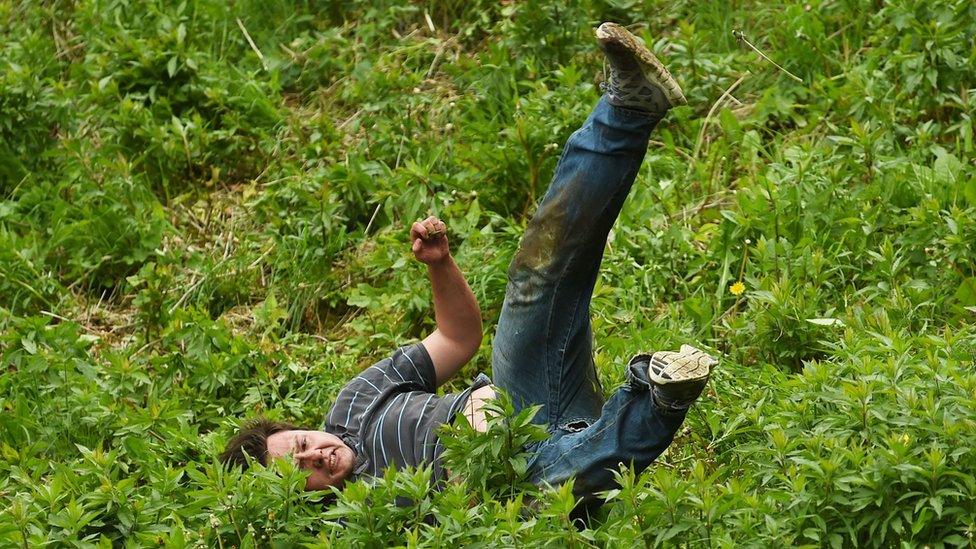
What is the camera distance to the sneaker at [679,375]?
3586 millimetres

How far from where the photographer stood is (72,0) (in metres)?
8.48

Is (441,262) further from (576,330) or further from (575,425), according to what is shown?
(575,425)

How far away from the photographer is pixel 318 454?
439 cm

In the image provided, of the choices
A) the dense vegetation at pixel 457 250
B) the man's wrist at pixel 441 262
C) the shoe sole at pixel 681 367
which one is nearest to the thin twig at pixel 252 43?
the dense vegetation at pixel 457 250

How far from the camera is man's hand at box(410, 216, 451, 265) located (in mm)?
4367

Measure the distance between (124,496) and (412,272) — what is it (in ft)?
6.91

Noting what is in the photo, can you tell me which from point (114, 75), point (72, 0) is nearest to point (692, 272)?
point (114, 75)

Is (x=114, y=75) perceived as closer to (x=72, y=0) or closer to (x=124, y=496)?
(x=72, y=0)

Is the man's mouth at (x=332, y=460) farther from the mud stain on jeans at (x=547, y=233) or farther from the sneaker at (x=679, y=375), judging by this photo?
the sneaker at (x=679, y=375)

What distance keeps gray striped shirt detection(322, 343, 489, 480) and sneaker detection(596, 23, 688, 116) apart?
1.16 m

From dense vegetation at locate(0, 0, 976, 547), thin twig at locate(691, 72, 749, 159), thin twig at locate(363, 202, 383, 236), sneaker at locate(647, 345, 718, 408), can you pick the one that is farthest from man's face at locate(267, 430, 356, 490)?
thin twig at locate(691, 72, 749, 159)

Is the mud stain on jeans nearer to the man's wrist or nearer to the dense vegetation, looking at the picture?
the man's wrist

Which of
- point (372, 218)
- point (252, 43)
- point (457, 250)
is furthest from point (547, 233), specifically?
point (252, 43)

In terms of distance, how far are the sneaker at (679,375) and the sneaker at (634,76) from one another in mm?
737
